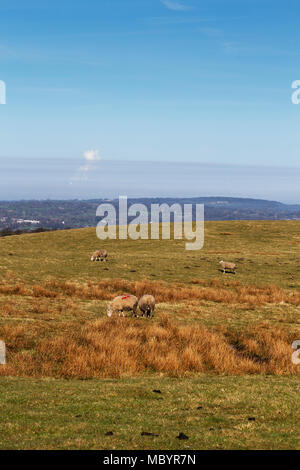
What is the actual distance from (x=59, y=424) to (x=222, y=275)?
1436 inches

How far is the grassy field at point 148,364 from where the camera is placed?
9391 mm

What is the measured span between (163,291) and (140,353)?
1684cm

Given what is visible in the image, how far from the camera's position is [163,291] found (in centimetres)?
3366

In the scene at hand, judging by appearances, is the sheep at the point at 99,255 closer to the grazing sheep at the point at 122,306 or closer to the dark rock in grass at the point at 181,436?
the grazing sheep at the point at 122,306

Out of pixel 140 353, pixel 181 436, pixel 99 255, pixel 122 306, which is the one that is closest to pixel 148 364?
pixel 140 353

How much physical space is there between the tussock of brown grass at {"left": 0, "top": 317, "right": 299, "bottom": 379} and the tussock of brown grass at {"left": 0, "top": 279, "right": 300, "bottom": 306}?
11.2 m

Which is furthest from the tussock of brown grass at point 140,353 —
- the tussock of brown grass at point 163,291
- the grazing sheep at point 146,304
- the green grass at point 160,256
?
the green grass at point 160,256

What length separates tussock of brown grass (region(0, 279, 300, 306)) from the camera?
104ft

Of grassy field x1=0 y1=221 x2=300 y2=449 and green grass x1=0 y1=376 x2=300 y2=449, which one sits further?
grassy field x1=0 y1=221 x2=300 y2=449

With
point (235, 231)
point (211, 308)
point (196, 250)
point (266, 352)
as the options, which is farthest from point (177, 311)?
point (235, 231)

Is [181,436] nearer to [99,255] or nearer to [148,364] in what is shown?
[148,364]

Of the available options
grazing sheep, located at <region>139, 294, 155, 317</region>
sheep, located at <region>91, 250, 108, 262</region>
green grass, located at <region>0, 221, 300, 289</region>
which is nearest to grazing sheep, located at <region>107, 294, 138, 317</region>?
grazing sheep, located at <region>139, 294, 155, 317</region>

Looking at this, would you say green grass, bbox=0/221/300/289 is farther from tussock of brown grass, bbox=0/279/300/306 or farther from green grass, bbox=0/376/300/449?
green grass, bbox=0/376/300/449
